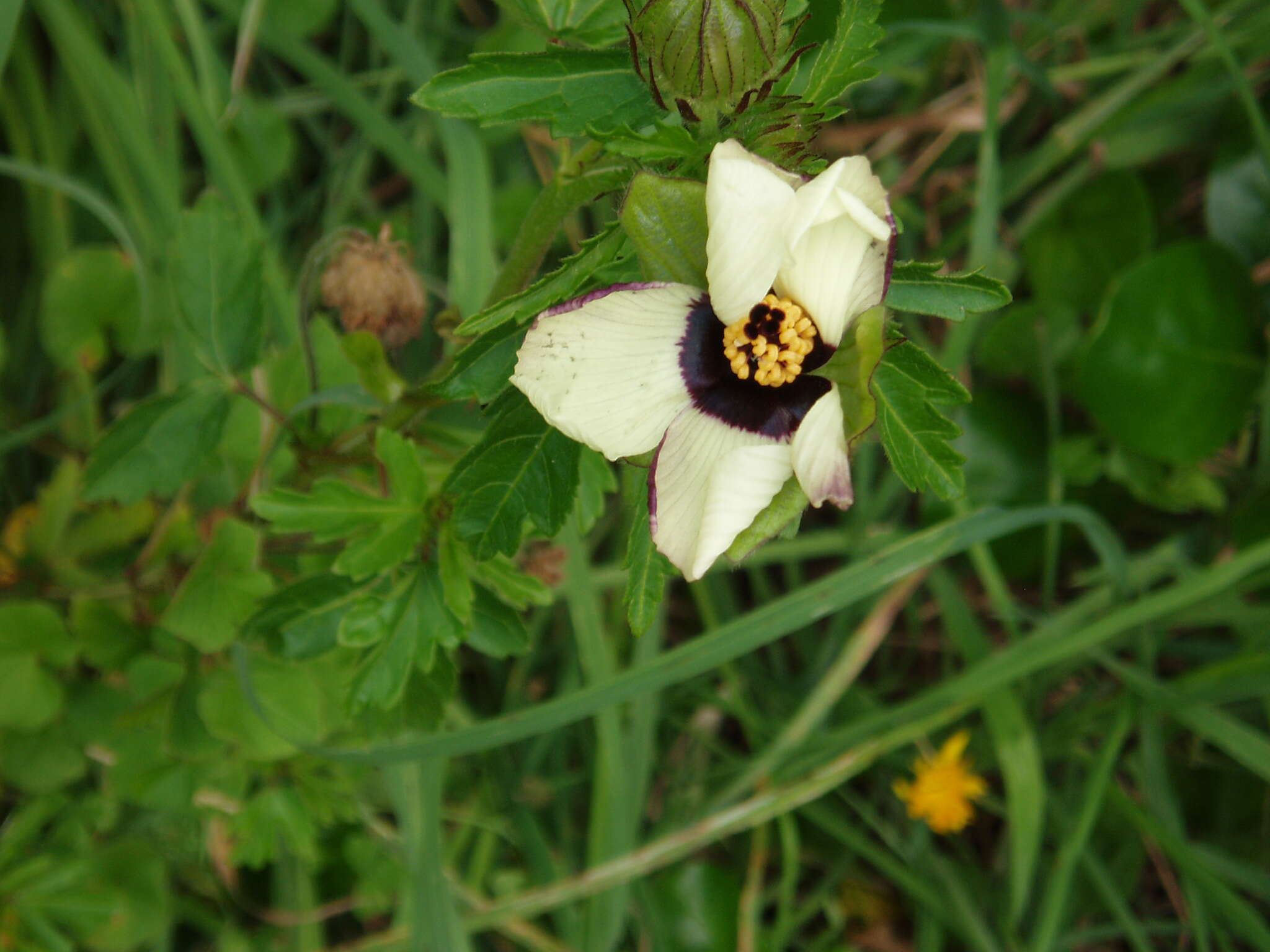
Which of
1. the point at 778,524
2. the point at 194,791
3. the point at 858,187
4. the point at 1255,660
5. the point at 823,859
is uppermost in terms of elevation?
the point at 858,187

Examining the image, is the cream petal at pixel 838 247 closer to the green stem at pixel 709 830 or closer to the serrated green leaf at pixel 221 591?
the serrated green leaf at pixel 221 591

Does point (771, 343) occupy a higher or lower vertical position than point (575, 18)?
lower

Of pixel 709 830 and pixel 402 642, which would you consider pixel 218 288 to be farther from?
pixel 709 830

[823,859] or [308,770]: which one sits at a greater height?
[308,770]

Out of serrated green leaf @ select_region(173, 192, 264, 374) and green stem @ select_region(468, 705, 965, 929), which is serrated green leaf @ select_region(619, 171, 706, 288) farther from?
green stem @ select_region(468, 705, 965, 929)

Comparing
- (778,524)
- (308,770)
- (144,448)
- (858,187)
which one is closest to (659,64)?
(858,187)

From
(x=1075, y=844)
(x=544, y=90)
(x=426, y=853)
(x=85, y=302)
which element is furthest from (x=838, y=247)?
(x=85, y=302)

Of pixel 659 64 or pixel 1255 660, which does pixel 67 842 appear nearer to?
pixel 659 64
